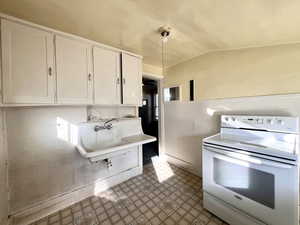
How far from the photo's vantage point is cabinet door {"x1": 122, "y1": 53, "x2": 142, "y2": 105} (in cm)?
202

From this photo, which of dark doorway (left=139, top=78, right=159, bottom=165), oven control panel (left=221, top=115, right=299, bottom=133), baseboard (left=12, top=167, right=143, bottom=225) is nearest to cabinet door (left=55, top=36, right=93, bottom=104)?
baseboard (left=12, top=167, right=143, bottom=225)

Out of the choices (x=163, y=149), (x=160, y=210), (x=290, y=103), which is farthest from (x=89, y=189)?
(x=290, y=103)

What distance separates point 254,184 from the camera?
1.23 meters

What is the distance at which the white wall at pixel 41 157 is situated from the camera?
144cm

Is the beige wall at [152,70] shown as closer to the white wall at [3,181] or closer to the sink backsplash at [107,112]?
the sink backsplash at [107,112]

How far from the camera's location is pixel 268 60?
164cm

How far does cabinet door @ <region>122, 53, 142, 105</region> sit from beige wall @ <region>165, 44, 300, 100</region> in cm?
101

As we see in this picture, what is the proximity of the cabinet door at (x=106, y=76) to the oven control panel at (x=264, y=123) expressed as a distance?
1.61m

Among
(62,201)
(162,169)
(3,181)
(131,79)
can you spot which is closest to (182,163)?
(162,169)

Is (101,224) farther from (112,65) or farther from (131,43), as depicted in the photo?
(131,43)

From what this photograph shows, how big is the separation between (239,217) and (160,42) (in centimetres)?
225

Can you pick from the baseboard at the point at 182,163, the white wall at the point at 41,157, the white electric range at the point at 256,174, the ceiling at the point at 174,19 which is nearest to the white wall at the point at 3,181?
the white wall at the point at 41,157

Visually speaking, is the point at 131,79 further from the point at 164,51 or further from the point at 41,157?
the point at 41,157

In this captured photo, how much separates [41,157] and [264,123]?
269cm
